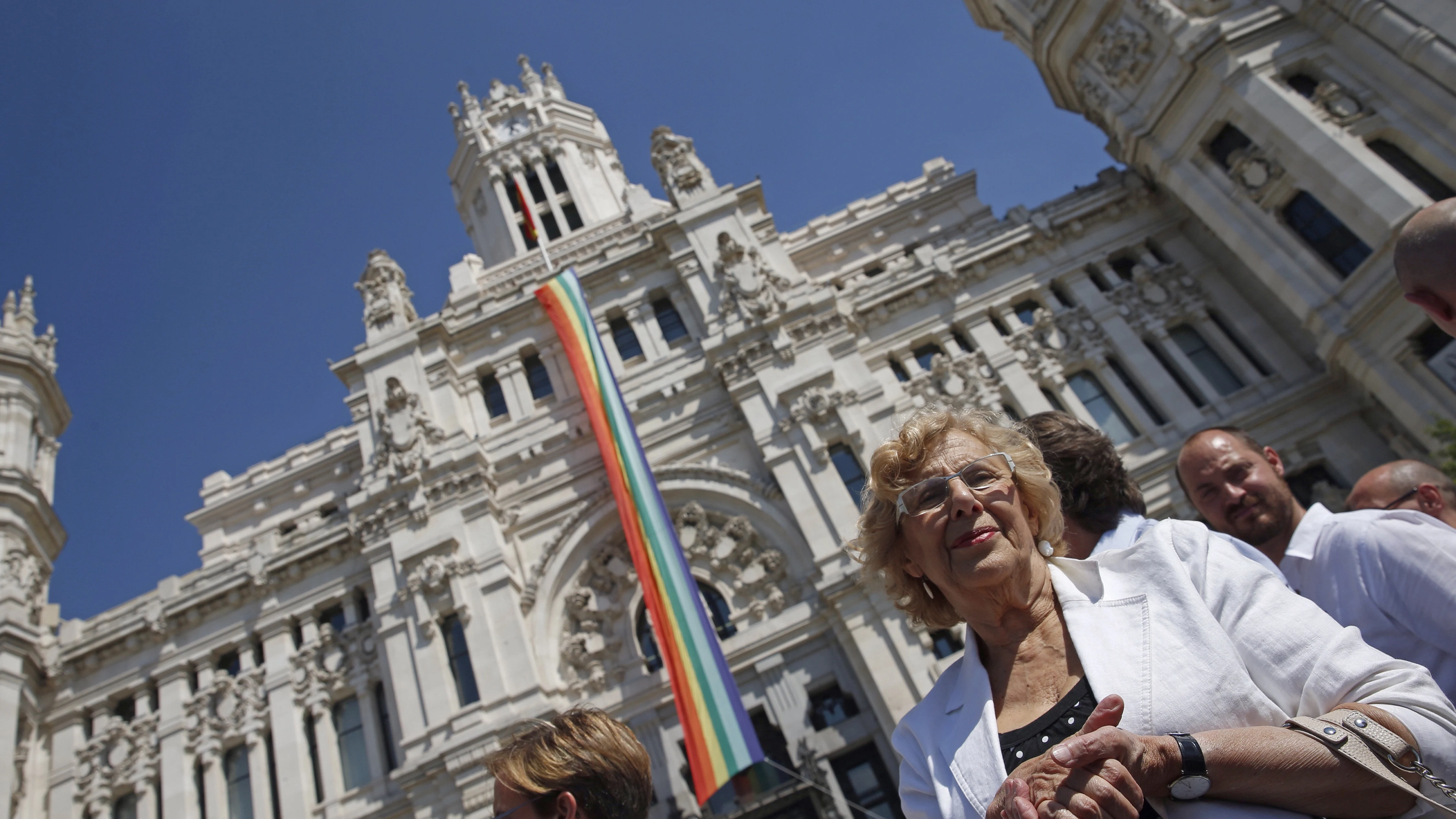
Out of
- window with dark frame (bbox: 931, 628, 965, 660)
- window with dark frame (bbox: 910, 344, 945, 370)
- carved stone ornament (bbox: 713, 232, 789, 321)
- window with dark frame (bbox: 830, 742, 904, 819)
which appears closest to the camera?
window with dark frame (bbox: 830, 742, 904, 819)

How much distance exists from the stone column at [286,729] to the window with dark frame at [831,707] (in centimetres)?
1160

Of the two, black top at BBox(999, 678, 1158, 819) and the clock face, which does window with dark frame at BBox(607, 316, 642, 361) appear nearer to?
black top at BBox(999, 678, 1158, 819)

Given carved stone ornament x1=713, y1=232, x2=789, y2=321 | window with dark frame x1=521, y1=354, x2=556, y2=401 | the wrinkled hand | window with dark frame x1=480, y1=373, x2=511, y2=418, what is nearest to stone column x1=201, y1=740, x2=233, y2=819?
window with dark frame x1=480, y1=373, x2=511, y2=418

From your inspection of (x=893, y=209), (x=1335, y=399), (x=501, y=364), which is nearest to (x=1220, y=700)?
(x=1335, y=399)

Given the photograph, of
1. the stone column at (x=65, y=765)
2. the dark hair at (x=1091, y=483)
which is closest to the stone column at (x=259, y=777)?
the stone column at (x=65, y=765)

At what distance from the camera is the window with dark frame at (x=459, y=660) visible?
736 inches

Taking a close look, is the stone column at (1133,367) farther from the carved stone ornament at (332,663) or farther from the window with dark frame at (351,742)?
the window with dark frame at (351,742)

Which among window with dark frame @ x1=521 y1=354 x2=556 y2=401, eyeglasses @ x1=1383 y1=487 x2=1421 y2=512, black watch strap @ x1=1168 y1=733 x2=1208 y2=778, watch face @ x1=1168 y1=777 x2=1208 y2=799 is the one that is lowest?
watch face @ x1=1168 y1=777 x2=1208 y2=799

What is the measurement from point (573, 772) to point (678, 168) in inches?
923

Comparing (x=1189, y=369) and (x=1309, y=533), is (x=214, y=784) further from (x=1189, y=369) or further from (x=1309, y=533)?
(x=1189, y=369)

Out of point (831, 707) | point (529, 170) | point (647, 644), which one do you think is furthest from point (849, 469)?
point (529, 170)

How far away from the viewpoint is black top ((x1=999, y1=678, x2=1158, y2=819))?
3049mm

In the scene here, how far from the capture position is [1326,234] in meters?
18.6

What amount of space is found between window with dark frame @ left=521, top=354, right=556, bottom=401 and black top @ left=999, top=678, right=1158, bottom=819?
21287 millimetres
